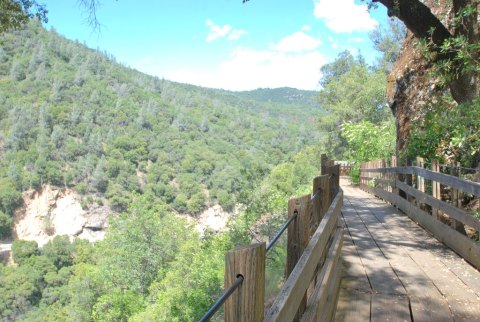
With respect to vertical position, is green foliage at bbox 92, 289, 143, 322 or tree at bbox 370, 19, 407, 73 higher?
tree at bbox 370, 19, 407, 73

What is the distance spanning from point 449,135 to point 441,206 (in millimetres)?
2345

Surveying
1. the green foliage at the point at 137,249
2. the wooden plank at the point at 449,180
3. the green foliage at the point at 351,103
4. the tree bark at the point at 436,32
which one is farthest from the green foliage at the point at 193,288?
the green foliage at the point at 351,103

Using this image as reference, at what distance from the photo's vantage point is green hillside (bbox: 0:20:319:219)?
336 ft

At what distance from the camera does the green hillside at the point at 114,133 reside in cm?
10244

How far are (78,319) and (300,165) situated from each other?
91.2 feet

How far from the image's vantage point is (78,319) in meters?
31.4

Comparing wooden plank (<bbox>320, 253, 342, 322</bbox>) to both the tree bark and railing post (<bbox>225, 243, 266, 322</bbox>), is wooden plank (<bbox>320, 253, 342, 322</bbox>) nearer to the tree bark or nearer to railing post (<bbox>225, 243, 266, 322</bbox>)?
railing post (<bbox>225, 243, 266, 322</bbox>)

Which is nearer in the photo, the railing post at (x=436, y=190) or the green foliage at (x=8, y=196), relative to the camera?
the railing post at (x=436, y=190)

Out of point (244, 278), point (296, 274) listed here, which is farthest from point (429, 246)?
point (244, 278)

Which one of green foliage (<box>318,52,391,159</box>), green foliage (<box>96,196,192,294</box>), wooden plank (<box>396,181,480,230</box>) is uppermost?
green foliage (<box>318,52,391,159</box>)

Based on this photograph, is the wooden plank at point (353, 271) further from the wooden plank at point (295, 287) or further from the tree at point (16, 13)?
the tree at point (16, 13)

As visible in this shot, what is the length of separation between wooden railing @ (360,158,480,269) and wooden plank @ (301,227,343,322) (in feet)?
5.88

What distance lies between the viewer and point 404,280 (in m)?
4.29

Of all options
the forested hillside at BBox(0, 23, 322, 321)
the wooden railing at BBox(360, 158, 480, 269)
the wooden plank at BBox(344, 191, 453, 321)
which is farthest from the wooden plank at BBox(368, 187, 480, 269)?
the forested hillside at BBox(0, 23, 322, 321)
